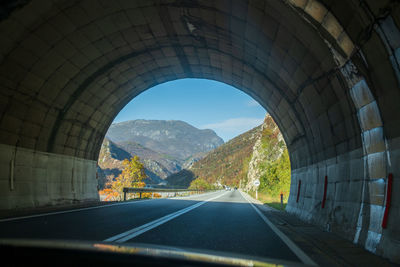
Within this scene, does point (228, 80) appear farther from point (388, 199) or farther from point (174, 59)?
point (388, 199)

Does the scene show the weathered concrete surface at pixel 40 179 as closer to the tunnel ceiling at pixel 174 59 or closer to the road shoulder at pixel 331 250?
the tunnel ceiling at pixel 174 59

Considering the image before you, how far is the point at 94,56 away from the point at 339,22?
10102mm

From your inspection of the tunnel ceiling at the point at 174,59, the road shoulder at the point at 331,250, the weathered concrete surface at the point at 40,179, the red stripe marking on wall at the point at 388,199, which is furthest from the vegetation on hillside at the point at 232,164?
the red stripe marking on wall at the point at 388,199

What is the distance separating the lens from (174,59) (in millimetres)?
16484

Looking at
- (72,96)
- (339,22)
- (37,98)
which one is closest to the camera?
(339,22)

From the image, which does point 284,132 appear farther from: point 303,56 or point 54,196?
point 54,196

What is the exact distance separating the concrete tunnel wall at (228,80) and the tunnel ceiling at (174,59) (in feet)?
0.16

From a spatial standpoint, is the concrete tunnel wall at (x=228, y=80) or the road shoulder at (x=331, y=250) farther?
the concrete tunnel wall at (x=228, y=80)

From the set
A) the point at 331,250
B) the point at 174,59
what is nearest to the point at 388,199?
the point at 331,250

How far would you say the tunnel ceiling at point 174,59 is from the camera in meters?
7.86

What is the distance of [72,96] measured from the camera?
1487 centimetres

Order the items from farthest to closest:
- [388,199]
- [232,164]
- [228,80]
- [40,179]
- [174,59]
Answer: [232,164]
[228,80]
[174,59]
[40,179]
[388,199]

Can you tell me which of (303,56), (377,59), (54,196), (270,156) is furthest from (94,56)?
(270,156)

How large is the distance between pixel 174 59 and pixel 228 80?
3.47 metres
